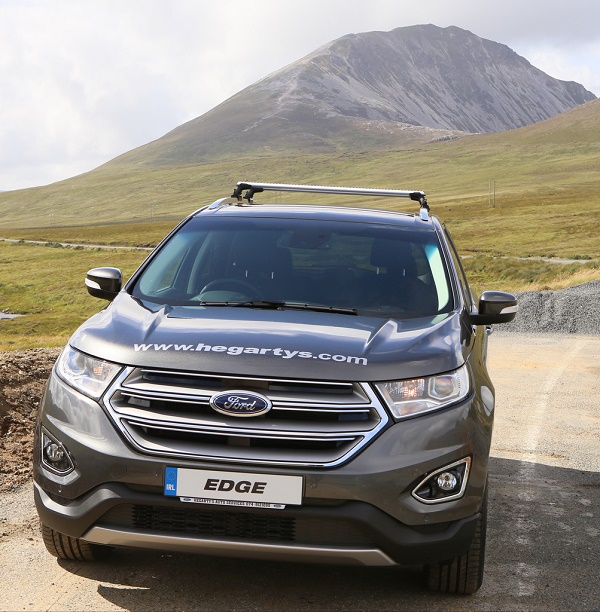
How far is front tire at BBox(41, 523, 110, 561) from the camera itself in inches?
178

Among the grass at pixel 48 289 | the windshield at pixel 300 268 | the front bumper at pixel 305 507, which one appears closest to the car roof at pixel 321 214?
the windshield at pixel 300 268

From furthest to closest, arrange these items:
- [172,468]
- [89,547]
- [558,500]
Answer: [558,500], [89,547], [172,468]

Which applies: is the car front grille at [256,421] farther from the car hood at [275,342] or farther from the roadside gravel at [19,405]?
the roadside gravel at [19,405]

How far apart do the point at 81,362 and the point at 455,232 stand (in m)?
83.6

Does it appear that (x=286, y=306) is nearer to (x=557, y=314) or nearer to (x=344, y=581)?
(x=344, y=581)

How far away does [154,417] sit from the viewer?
390 centimetres

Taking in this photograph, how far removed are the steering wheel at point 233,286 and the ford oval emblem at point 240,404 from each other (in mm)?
1407

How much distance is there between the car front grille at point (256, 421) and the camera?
384 centimetres

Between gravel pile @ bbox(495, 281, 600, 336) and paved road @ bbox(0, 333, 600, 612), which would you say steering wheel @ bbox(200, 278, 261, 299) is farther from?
gravel pile @ bbox(495, 281, 600, 336)

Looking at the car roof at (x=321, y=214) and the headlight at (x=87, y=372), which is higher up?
the car roof at (x=321, y=214)

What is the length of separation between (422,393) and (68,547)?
1.87 m

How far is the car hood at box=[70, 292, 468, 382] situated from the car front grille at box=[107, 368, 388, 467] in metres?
0.06

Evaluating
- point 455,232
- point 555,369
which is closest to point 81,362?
point 555,369

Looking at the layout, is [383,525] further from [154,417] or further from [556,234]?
[556,234]
